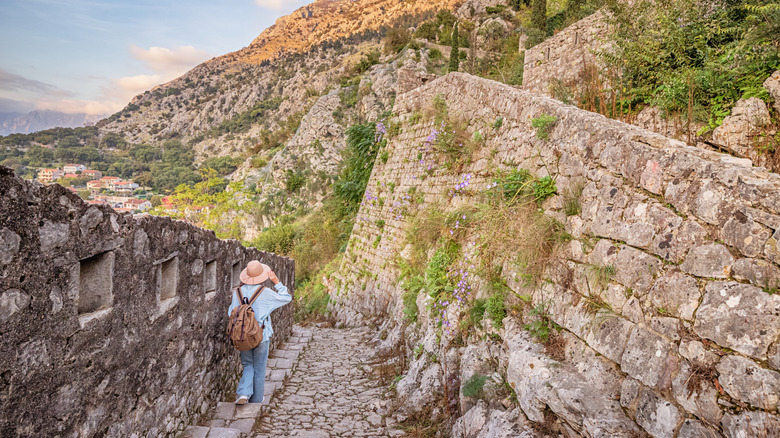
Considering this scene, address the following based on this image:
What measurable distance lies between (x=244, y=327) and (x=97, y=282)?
6.37ft

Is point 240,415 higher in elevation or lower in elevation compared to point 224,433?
lower

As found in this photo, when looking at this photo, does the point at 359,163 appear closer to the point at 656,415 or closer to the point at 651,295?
the point at 651,295

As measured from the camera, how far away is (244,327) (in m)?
4.34

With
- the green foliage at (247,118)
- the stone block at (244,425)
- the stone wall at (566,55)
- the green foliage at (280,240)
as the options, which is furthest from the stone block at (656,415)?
the green foliage at (247,118)

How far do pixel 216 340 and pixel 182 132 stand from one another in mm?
82262

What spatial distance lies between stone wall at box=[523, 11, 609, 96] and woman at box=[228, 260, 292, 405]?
26.1ft

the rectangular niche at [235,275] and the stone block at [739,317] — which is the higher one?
the stone block at [739,317]

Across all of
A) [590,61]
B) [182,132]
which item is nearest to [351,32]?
[182,132]

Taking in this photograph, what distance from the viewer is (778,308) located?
2.01 meters

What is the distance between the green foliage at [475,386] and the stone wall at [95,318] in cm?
260

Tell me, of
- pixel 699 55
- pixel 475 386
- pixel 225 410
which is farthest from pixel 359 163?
pixel 475 386

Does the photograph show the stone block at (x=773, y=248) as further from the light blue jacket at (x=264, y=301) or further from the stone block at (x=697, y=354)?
the light blue jacket at (x=264, y=301)

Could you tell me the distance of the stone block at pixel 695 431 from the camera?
2121 mm

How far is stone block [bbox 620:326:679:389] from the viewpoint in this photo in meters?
2.44
